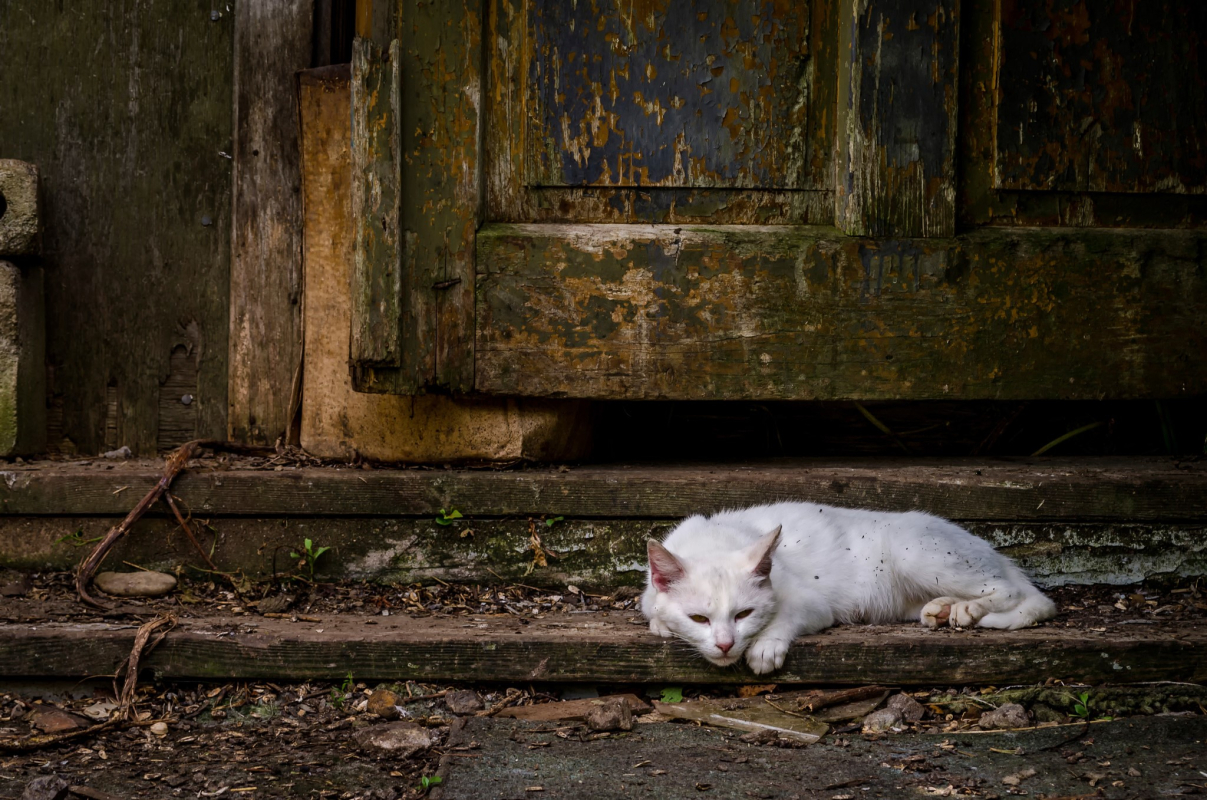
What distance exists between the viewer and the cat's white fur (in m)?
2.58

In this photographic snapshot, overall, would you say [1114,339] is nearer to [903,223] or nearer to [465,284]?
[903,223]

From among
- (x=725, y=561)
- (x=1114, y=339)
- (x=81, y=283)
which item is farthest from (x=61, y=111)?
(x=1114, y=339)

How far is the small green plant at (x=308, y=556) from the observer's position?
9.91 ft

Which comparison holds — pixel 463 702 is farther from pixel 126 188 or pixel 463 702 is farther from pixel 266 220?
pixel 126 188

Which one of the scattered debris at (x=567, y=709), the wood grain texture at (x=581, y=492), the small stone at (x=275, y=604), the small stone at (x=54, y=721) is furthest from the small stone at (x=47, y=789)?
the wood grain texture at (x=581, y=492)

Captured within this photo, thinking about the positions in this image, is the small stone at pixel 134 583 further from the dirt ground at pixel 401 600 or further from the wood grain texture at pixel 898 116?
the wood grain texture at pixel 898 116

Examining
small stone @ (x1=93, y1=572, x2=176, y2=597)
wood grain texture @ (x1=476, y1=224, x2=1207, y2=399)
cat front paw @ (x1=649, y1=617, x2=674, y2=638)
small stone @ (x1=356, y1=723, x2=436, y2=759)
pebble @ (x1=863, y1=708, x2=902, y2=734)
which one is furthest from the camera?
wood grain texture @ (x1=476, y1=224, x2=1207, y2=399)

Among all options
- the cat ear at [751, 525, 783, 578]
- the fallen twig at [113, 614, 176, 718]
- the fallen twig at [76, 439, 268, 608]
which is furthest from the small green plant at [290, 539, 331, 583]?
the cat ear at [751, 525, 783, 578]

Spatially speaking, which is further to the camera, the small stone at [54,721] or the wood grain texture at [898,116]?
the wood grain texture at [898,116]

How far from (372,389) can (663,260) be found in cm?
97

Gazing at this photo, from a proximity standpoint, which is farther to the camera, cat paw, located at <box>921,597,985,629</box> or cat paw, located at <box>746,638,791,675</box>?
cat paw, located at <box>921,597,985,629</box>

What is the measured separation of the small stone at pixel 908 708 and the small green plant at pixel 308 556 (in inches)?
66.0

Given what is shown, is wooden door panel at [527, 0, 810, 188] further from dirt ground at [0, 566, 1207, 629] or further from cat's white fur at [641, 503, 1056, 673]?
dirt ground at [0, 566, 1207, 629]

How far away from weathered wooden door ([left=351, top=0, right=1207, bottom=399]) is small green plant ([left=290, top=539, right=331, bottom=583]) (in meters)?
0.54
